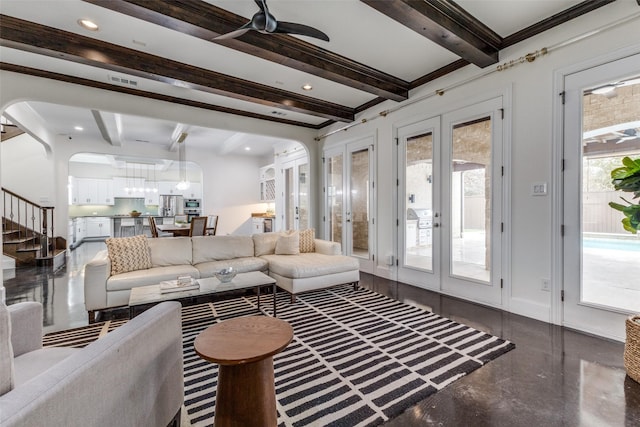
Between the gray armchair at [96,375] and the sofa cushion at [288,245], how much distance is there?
2.83 meters

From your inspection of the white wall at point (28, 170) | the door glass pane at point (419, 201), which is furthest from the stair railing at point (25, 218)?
the door glass pane at point (419, 201)

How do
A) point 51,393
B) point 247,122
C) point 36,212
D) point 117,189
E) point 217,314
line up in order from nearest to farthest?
point 51,393, point 217,314, point 247,122, point 36,212, point 117,189

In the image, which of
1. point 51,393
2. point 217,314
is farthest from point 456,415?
point 217,314

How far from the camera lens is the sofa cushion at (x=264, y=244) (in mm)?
4449

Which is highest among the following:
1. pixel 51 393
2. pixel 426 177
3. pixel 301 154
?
pixel 301 154

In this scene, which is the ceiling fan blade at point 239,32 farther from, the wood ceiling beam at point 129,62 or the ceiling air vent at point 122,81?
the ceiling air vent at point 122,81

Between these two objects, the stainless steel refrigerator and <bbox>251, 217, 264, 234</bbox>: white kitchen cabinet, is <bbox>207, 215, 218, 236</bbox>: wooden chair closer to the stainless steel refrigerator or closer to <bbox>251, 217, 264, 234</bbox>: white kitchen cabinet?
<bbox>251, 217, 264, 234</bbox>: white kitchen cabinet

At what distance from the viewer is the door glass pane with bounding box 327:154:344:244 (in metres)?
5.83

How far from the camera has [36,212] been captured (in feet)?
22.0

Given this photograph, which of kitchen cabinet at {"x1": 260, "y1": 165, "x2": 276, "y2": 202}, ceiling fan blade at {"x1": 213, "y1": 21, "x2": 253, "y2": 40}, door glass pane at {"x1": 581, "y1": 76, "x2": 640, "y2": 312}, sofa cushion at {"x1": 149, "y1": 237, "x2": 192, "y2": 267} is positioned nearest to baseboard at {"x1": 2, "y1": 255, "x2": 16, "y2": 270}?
sofa cushion at {"x1": 149, "y1": 237, "x2": 192, "y2": 267}

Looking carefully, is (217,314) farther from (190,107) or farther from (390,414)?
(190,107)

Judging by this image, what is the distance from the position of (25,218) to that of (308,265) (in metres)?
7.00

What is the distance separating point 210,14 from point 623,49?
357 centimetres

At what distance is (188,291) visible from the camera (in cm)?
271
